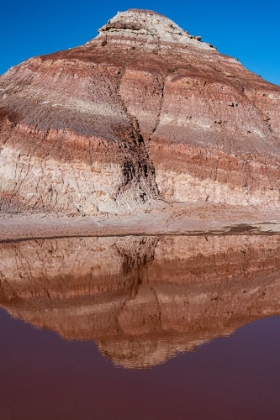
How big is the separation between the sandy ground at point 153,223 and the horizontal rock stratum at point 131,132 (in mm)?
1267

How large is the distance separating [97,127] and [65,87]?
15.9 feet

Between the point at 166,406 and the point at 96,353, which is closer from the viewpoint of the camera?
the point at 166,406

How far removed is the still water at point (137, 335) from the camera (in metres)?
7.45

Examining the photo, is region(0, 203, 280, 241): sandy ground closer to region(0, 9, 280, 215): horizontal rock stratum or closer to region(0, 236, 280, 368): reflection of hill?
region(0, 9, 280, 215): horizontal rock stratum

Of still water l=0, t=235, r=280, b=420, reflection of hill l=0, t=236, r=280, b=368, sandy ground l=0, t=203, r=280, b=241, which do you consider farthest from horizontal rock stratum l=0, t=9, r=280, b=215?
still water l=0, t=235, r=280, b=420

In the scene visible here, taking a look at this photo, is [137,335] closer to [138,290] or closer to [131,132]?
[138,290]

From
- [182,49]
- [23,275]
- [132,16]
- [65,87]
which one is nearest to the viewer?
[23,275]

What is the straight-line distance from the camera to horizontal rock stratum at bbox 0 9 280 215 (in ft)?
89.3

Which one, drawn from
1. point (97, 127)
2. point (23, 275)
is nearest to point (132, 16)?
point (97, 127)

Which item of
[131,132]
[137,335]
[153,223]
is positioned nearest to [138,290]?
[137,335]

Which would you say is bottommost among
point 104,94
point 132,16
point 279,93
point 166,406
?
point 166,406

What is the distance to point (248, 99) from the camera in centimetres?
3775

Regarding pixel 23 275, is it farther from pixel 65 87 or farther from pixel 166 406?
pixel 65 87

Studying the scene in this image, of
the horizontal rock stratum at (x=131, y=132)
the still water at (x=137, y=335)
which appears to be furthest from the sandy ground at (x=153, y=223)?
the still water at (x=137, y=335)
